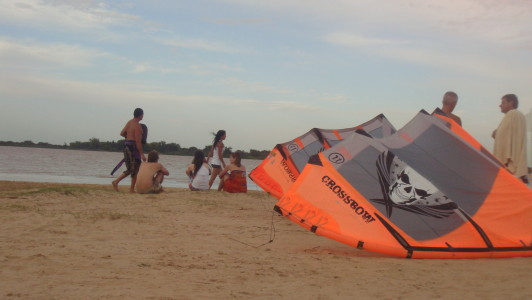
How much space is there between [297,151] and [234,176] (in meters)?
1.75

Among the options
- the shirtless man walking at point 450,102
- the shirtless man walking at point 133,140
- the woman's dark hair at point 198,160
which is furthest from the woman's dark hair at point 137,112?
the shirtless man walking at point 450,102

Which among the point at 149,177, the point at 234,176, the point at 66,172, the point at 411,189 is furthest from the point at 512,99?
the point at 66,172

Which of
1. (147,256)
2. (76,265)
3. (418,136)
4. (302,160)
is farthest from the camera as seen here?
(302,160)

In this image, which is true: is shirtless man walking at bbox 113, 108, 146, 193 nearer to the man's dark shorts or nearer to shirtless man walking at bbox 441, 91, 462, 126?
the man's dark shorts

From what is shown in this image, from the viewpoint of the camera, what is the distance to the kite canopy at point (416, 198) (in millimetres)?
5223

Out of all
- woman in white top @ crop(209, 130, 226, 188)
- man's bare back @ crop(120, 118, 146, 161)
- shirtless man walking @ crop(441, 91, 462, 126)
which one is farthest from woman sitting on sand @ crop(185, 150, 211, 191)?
shirtless man walking @ crop(441, 91, 462, 126)

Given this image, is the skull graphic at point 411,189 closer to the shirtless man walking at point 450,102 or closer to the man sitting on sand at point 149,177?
the shirtless man walking at point 450,102

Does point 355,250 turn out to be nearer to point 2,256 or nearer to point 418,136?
point 418,136

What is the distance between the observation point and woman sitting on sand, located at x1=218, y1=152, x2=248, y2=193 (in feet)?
40.6

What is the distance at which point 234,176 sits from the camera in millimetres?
12406

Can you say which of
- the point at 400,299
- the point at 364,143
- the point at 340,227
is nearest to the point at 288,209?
the point at 340,227

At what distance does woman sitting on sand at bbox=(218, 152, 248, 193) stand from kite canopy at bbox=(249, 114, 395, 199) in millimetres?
596

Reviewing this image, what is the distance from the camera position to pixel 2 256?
4824mm

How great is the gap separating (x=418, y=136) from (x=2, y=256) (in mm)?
4227
